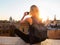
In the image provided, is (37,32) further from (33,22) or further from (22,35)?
(22,35)

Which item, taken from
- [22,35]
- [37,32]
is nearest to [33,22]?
[37,32]

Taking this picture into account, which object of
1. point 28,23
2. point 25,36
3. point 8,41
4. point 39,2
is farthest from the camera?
point 39,2

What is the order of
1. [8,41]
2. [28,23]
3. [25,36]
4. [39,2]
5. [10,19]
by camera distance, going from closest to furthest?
[28,23] → [25,36] → [8,41] → [39,2] → [10,19]

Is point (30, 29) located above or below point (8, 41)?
above

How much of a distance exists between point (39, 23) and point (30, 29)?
0.13 meters

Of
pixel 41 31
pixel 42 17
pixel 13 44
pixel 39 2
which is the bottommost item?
pixel 13 44

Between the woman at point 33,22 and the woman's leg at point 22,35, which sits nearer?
the woman at point 33,22

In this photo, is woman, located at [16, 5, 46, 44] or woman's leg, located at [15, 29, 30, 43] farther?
woman's leg, located at [15, 29, 30, 43]

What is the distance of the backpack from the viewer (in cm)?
244


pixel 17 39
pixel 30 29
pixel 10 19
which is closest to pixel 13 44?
pixel 17 39

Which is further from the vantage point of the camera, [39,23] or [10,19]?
[10,19]

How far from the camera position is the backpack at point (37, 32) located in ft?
7.99

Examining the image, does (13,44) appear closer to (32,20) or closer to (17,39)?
(17,39)

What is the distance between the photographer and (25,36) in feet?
8.42
